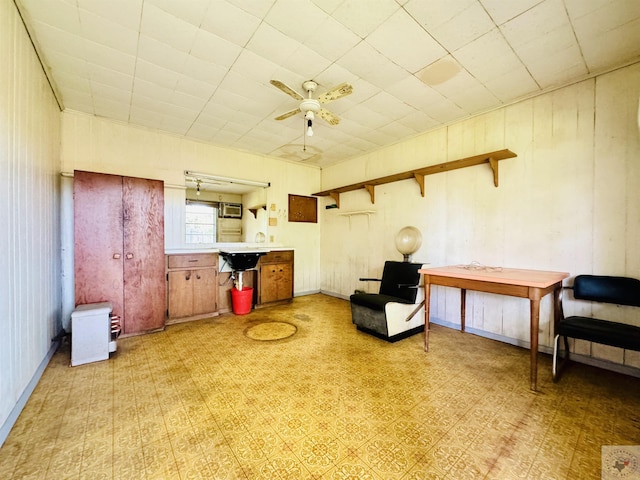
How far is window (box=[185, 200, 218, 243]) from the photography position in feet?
13.5

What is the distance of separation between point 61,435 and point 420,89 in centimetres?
396

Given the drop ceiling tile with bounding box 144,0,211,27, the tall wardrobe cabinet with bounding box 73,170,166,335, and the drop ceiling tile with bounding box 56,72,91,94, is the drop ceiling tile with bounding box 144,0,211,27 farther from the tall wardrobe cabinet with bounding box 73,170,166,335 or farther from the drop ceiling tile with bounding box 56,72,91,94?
the tall wardrobe cabinet with bounding box 73,170,166,335

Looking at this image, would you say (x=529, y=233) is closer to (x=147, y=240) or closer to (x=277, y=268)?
(x=277, y=268)

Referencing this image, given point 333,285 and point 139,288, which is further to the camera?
point 333,285

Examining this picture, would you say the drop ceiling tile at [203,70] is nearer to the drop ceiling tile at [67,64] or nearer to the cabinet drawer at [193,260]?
the drop ceiling tile at [67,64]

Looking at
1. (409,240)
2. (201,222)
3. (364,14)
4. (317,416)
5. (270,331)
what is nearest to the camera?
(317,416)

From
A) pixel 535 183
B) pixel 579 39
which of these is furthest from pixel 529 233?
pixel 579 39

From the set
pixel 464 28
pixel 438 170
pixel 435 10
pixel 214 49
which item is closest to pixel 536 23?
pixel 464 28

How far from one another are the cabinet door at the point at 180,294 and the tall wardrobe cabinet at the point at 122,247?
0.24 metres

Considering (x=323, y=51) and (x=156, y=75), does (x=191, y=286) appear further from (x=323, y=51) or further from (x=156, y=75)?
(x=323, y=51)

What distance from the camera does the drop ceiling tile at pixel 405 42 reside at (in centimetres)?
193

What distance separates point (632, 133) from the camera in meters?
2.28

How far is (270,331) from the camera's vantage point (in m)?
3.30

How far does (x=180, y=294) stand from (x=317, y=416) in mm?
2727
